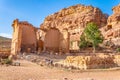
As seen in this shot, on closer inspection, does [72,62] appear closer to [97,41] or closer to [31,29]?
[31,29]

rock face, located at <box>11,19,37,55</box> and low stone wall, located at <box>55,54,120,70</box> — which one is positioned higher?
rock face, located at <box>11,19,37,55</box>

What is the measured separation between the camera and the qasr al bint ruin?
122 feet

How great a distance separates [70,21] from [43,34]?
46.7 meters

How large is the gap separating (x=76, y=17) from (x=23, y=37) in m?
51.3

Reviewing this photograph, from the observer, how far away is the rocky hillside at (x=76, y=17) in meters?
Result: 79.9

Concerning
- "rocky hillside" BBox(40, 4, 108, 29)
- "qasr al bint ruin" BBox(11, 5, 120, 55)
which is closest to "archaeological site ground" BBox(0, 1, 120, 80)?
"qasr al bint ruin" BBox(11, 5, 120, 55)

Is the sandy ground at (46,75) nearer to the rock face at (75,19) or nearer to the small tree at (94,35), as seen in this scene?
the small tree at (94,35)

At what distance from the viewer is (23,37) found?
3759 cm

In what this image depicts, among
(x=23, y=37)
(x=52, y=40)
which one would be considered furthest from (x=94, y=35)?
(x=23, y=37)

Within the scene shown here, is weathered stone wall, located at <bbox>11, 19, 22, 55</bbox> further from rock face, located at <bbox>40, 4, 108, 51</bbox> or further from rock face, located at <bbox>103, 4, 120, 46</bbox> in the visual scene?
rock face, located at <bbox>103, 4, 120, 46</bbox>

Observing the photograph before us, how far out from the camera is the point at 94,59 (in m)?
20.5

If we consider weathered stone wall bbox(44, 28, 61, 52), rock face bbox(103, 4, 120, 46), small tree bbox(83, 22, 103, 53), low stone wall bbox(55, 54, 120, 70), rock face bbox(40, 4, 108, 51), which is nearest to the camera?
low stone wall bbox(55, 54, 120, 70)

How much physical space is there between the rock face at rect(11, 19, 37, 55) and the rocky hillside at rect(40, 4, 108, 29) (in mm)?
37740

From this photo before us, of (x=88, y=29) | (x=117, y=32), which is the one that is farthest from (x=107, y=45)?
(x=88, y=29)
